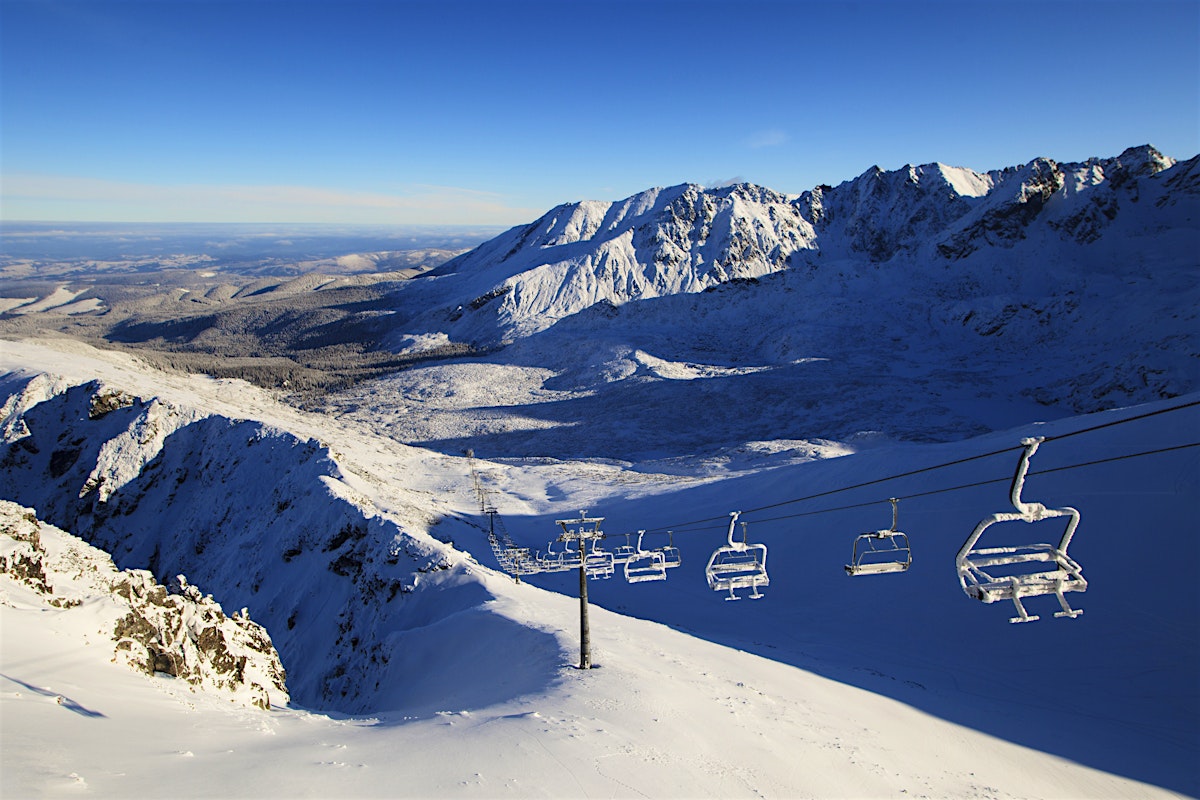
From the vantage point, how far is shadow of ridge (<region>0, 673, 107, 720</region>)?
10.8 m

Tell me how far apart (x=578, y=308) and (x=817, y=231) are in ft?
198

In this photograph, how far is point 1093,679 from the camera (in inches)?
792

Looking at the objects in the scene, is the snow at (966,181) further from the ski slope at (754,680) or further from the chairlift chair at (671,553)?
the chairlift chair at (671,553)

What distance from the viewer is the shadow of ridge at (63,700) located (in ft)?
35.4

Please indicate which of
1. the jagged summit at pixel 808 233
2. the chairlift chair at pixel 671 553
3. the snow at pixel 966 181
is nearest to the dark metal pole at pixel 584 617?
the chairlift chair at pixel 671 553

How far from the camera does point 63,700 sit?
10969 millimetres

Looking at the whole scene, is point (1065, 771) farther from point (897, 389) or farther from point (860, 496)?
point (897, 389)

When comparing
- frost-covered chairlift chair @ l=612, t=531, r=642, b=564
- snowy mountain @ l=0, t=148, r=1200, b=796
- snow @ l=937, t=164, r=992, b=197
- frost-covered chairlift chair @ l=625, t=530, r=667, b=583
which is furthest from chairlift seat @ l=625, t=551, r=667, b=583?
snow @ l=937, t=164, r=992, b=197

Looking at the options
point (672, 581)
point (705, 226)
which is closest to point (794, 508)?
point (672, 581)

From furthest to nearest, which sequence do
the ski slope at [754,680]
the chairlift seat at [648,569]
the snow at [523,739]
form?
the chairlift seat at [648,569] < the ski slope at [754,680] < the snow at [523,739]

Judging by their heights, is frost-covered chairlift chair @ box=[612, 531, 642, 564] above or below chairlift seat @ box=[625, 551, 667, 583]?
below

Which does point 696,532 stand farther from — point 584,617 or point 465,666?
point 584,617

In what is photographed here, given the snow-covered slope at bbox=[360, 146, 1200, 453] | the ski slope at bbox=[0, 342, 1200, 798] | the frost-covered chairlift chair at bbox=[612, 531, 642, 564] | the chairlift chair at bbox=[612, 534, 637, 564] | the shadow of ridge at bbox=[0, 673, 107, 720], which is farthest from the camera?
the snow-covered slope at bbox=[360, 146, 1200, 453]

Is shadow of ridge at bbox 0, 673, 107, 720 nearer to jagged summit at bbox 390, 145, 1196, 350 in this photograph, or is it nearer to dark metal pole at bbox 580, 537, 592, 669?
dark metal pole at bbox 580, 537, 592, 669
